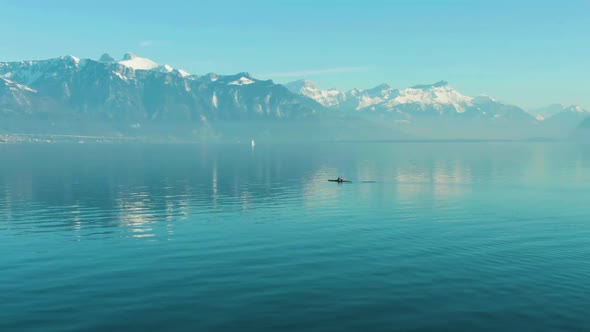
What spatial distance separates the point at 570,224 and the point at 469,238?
23.9 m

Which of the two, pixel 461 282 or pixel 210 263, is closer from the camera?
pixel 461 282

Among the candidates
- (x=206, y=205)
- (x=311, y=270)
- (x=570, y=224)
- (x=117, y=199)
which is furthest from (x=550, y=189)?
(x=117, y=199)

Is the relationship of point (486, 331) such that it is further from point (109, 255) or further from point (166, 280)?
point (109, 255)

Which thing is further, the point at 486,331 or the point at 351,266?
the point at 351,266

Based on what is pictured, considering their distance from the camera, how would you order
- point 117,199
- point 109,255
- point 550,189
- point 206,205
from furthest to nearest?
point 550,189 → point 117,199 → point 206,205 → point 109,255

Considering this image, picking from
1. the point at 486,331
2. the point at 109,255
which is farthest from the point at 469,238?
the point at 109,255

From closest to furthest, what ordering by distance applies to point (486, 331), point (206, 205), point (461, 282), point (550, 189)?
point (486, 331)
point (461, 282)
point (206, 205)
point (550, 189)

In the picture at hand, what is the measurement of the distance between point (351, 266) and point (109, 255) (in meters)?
29.5

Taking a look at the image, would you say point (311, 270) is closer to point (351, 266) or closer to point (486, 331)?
point (351, 266)

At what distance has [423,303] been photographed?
42.2 meters

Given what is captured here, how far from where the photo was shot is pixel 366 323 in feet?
126

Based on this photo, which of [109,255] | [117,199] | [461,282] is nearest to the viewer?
[461,282]

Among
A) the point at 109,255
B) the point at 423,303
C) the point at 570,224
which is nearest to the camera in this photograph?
the point at 423,303

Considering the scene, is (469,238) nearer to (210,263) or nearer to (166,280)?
(210,263)
